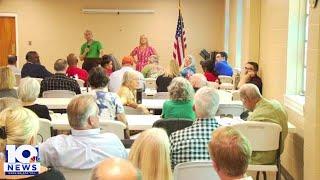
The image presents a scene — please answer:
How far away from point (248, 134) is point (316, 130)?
566 mm

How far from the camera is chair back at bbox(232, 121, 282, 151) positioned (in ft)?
14.7

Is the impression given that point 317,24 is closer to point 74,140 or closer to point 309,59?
point 309,59

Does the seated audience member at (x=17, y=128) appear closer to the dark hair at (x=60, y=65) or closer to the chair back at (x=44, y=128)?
the chair back at (x=44, y=128)

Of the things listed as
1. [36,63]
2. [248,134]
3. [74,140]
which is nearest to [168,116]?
[248,134]

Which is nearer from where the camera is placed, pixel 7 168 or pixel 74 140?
pixel 7 168

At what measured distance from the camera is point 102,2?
569 inches

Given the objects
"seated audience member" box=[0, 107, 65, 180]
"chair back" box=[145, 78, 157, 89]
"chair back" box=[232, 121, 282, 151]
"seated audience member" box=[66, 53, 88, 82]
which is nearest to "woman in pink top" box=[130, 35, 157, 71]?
"chair back" box=[145, 78, 157, 89]

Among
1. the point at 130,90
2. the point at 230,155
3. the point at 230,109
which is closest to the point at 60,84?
the point at 130,90

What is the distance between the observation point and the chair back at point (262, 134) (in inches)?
176

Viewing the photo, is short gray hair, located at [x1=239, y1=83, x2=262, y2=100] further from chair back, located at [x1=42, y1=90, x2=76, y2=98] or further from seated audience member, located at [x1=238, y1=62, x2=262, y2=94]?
seated audience member, located at [x1=238, y1=62, x2=262, y2=94]

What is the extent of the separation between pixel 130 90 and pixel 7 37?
9.24 metres

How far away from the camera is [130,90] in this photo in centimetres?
587

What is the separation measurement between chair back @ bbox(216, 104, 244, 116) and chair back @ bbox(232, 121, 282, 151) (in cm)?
139

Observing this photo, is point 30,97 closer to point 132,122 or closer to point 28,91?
point 28,91
